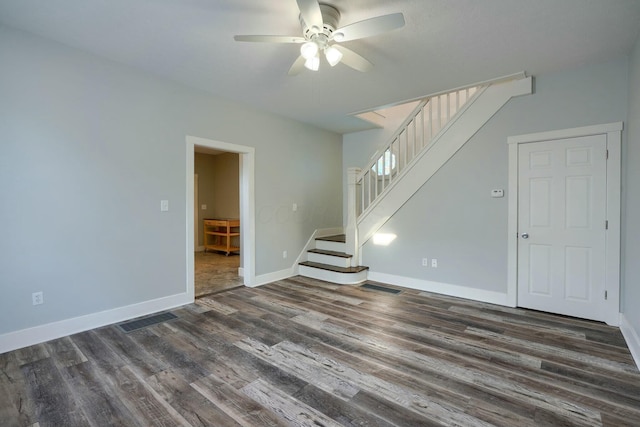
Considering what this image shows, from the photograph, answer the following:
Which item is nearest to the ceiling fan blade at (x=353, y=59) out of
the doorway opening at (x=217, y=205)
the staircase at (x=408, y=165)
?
the staircase at (x=408, y=165)

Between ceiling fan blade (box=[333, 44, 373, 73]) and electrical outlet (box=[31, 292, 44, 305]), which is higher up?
ceiling fan blade (box=[333, 44, 373, 73])

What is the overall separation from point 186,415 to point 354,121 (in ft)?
15.0

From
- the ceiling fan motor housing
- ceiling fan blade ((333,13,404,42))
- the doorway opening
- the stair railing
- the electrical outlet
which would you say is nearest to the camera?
ceiling fan blade ((333,13,404,42))

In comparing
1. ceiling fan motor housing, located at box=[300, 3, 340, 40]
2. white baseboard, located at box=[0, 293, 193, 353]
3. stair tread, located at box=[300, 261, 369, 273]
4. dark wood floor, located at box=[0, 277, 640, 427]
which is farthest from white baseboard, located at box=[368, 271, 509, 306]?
ceiling fan motor housing, located at box=[300, 3, 340, 40]

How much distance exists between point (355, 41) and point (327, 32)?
0.51m

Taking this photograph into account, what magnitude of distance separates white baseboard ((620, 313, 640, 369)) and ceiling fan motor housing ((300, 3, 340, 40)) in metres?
3.37

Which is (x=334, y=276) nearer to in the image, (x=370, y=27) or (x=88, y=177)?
(x=88, y=177)

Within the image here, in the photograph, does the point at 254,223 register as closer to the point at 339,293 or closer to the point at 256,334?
the point at 339,293

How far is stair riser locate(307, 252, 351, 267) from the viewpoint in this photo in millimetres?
4803

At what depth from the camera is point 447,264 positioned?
4020mm

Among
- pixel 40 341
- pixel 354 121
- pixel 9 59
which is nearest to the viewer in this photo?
pixel 9 59

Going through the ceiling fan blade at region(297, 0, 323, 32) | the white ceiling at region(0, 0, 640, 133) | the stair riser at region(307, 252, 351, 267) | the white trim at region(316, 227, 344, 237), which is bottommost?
the stair riser at region(307, 252, 351, 267)

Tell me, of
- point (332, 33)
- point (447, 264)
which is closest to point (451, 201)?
point (447, 264)

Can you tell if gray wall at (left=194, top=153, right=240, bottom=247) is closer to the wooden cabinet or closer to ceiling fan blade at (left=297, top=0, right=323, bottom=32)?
the wooden cabinet
